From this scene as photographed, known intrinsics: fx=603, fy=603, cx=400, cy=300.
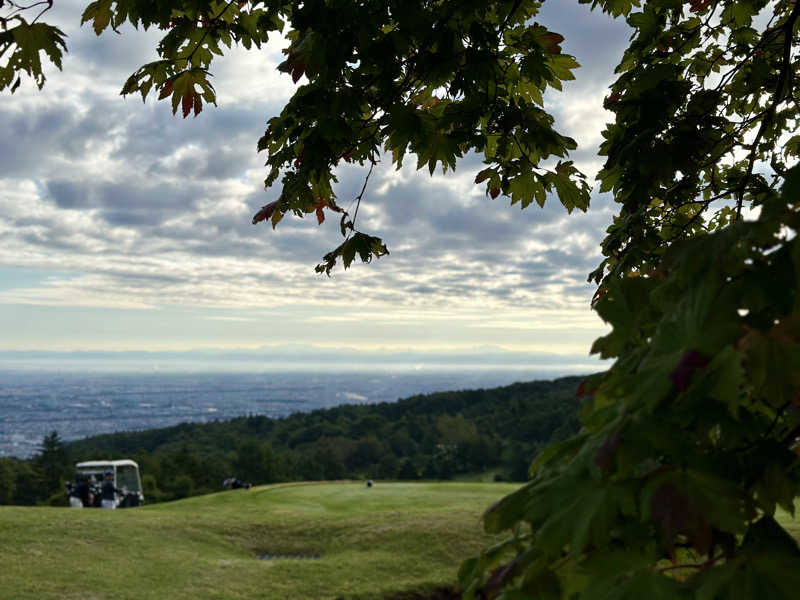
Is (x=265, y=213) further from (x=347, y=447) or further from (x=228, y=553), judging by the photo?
(x=347, y=447)


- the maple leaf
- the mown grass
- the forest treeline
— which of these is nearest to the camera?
the maple leaf

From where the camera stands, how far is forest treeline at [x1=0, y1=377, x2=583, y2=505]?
46875 mm

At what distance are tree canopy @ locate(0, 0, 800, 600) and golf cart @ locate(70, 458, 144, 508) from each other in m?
28.1

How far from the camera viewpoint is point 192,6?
9.97ft

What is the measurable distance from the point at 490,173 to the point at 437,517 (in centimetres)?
1153

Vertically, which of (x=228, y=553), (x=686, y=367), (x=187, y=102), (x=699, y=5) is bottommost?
(x=228, y=553)

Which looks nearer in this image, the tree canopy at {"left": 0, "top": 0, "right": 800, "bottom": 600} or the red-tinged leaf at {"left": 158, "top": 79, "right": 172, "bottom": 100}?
the tree canopy at {"left": 0, "top": 0, "right": 800, "bottom": 600}

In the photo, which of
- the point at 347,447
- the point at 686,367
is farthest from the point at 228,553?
the point at 347,447

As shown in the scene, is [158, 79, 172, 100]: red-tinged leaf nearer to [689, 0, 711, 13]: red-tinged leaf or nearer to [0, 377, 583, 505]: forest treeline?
[689, 0, 711, 13]: red-tinged leaf

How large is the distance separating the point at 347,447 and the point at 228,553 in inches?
1777

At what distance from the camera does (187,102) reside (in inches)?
139

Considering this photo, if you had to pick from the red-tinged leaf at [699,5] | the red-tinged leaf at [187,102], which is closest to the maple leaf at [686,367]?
the red-tinged leaf at [187,102]

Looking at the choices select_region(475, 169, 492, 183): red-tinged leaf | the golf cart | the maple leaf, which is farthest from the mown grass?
the golf cart

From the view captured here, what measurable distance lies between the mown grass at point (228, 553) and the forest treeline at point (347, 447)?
29.3 m
